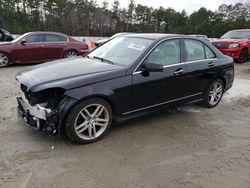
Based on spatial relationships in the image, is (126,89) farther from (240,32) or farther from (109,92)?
(240,32)

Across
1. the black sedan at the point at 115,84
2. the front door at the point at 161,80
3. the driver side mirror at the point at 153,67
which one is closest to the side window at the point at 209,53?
the black sedan at the point at 115,84

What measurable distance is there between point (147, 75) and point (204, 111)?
1.91 metres

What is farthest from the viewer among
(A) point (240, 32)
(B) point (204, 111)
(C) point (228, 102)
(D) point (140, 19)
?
(D) point (140, 19)

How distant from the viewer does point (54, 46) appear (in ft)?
35.7

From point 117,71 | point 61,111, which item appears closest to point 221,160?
point 117,71

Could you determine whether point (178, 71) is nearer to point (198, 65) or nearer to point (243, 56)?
point (198, 65)

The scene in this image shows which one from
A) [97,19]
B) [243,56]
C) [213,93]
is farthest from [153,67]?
[97,19]

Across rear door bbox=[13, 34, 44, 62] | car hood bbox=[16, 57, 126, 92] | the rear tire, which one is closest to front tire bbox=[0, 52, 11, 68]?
rear door bbox=[13, 34, 44, 62]

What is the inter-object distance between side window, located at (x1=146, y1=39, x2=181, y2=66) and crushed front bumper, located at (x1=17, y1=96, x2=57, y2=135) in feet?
5.86

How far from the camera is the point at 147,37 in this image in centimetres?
471

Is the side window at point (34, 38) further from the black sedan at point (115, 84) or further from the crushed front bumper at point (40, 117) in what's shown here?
the crushed front bumper at point (40, 117)

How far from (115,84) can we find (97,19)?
146ft

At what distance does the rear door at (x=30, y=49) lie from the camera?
10.1 metres

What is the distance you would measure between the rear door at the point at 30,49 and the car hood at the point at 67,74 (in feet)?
21.1
